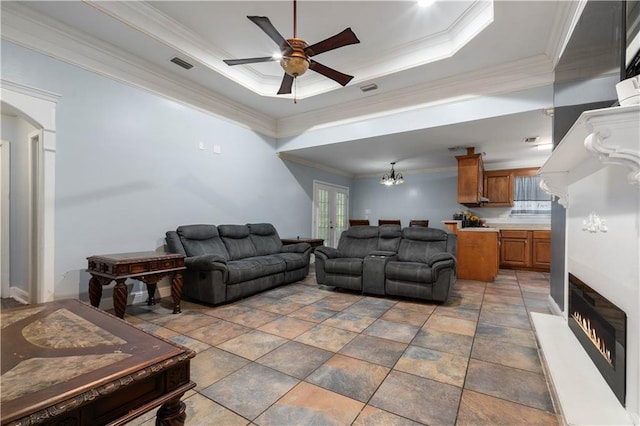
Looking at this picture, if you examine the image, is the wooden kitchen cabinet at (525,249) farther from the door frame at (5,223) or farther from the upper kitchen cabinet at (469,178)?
the door frame at (5,223)

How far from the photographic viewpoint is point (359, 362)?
216cm

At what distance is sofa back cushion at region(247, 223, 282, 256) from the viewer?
15.9 feet

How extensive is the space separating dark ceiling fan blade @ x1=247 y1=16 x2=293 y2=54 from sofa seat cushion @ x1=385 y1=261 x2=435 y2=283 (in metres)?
2.87

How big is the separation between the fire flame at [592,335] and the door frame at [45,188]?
4.55 metres

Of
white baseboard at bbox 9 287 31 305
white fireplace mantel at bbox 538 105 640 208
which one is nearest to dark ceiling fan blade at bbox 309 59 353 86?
white fireplace mantel at bbox 538 105 640 208

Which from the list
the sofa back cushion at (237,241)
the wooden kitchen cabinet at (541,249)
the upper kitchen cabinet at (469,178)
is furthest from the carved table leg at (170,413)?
the wooden kitchen cabinet at (541,249)

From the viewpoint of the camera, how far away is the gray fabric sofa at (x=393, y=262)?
11.7ft

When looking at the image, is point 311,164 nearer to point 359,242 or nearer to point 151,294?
point 359,242

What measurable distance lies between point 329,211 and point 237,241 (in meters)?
3.73

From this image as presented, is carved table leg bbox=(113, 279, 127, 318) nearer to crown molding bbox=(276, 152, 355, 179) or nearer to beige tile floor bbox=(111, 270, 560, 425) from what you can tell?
beige tile floor bbox=(111, 270, 560, 425)

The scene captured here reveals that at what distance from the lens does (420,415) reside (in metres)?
1.59

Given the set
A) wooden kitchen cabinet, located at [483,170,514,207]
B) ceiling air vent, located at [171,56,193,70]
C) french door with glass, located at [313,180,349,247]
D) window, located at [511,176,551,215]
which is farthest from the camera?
french door with glass, located at [313,180,349,247]

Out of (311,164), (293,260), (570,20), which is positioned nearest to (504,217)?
(311,164)

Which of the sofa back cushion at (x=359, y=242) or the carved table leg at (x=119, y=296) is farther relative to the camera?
the sofa back cushion at (x=359, y=242)
